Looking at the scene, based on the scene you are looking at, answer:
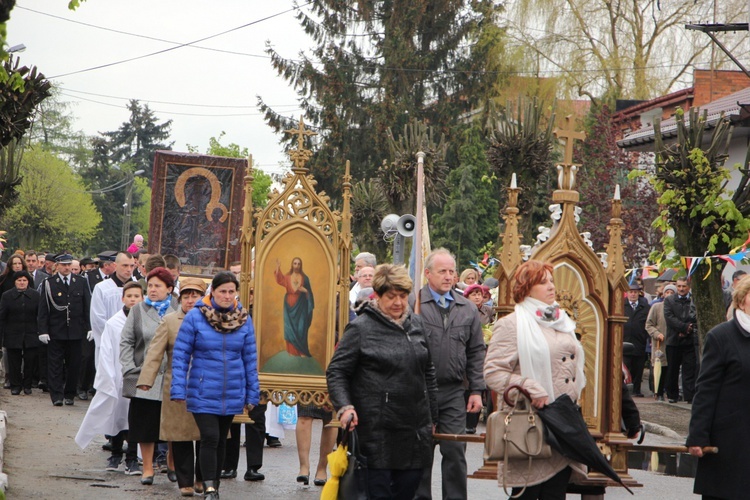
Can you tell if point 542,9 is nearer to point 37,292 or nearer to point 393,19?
point 393,19

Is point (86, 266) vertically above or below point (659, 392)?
above

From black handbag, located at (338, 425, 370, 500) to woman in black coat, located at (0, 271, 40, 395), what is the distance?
41.4 ft

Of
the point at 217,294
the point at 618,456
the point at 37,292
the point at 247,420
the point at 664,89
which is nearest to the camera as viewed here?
the point at 618,456

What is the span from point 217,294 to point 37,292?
10.4 metres

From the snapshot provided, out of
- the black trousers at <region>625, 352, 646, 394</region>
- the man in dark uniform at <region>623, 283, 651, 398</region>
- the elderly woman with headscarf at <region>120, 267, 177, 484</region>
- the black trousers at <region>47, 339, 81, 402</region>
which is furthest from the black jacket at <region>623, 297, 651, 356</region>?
the elderly woman with headscarf at <region>120, 267, 177, 484</region>

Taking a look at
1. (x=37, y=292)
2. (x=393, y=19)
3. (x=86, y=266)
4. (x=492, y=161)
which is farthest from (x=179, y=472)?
(x=393, y=19)

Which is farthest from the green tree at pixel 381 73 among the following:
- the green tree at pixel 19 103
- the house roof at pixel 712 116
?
the green tree at pixel 19 103

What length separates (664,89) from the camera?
132 ft

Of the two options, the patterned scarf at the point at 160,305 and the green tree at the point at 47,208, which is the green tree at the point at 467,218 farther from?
the green tree at the point at 47,208

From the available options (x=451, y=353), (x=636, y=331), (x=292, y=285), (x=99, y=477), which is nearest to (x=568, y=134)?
(x=451, y=353)

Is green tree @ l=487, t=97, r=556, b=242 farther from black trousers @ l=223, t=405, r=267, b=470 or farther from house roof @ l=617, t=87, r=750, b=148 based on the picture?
black trousers @ l=223, t=405, r=267, b=470

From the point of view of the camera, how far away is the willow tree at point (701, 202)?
1662cm

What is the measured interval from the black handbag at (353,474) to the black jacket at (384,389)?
7cm

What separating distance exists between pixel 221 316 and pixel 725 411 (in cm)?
419
